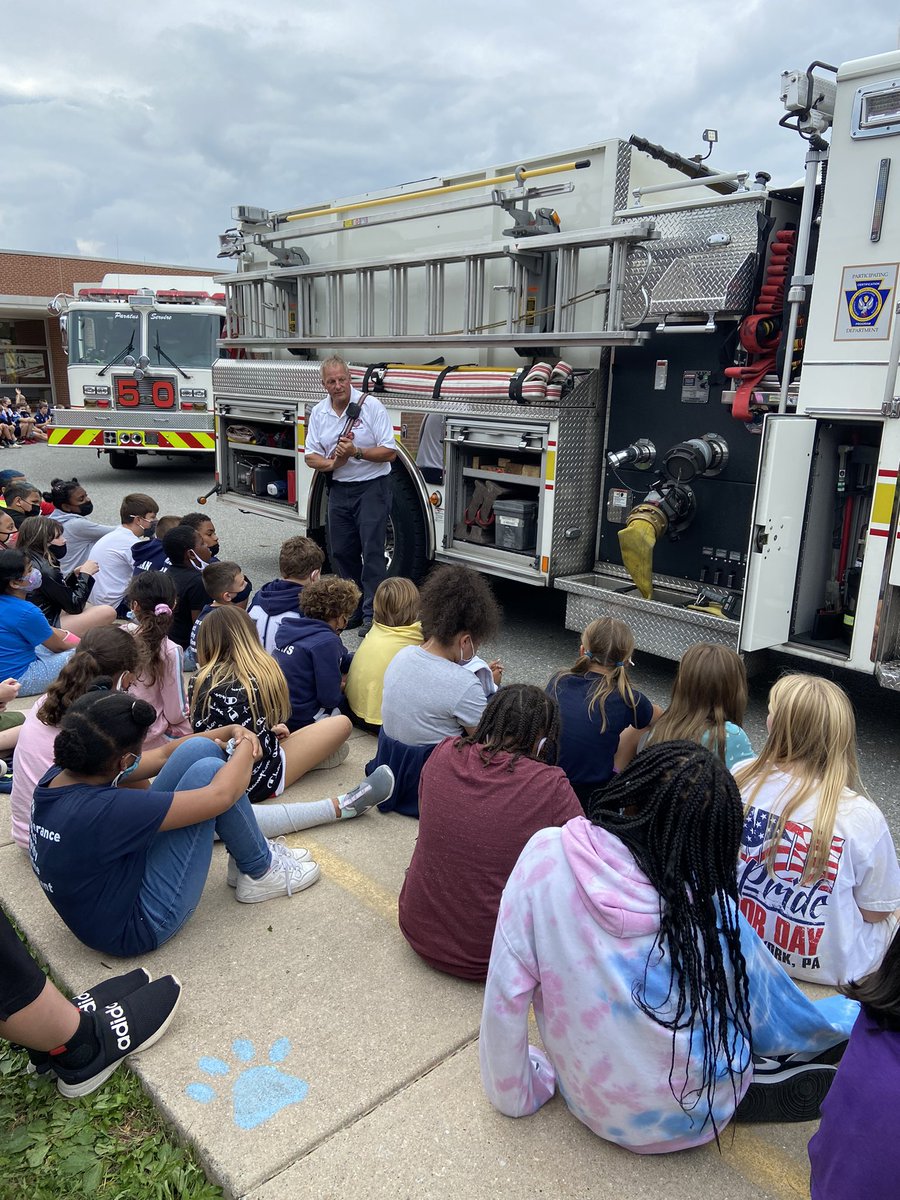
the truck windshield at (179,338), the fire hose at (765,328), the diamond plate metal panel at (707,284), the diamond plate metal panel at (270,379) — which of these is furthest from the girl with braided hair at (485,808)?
the truck windshield at (179,338)

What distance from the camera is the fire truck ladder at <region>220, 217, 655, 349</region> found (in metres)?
5.58

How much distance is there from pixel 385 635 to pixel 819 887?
2.30 m

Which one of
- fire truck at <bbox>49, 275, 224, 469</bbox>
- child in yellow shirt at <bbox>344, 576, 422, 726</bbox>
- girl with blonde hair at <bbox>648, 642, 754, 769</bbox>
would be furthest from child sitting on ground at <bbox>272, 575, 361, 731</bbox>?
fire truck at <bbox>49, 275, 224, 469</bbox>

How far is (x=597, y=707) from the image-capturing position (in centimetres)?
339

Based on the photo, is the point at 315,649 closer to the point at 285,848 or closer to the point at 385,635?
the point at 385,635

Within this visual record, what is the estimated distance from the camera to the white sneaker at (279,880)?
3203 millimetres

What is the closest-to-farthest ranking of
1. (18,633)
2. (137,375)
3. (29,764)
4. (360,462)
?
(29,764)
(18,633)
(360,462)
(137,375)

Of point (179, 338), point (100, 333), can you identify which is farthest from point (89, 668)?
point (100, 333)

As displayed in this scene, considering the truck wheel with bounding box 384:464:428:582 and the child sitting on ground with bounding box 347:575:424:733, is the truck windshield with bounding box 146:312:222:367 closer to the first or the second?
the truck wheel with bounding box 384:464:428:582

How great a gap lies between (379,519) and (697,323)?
2.56 metres

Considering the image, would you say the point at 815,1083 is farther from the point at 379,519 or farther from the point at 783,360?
the point at 379,519

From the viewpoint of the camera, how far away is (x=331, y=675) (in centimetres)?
418

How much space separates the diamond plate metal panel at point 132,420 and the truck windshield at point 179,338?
78 centimetres

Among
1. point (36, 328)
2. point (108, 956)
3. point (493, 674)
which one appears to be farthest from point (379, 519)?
point (36, 328)
